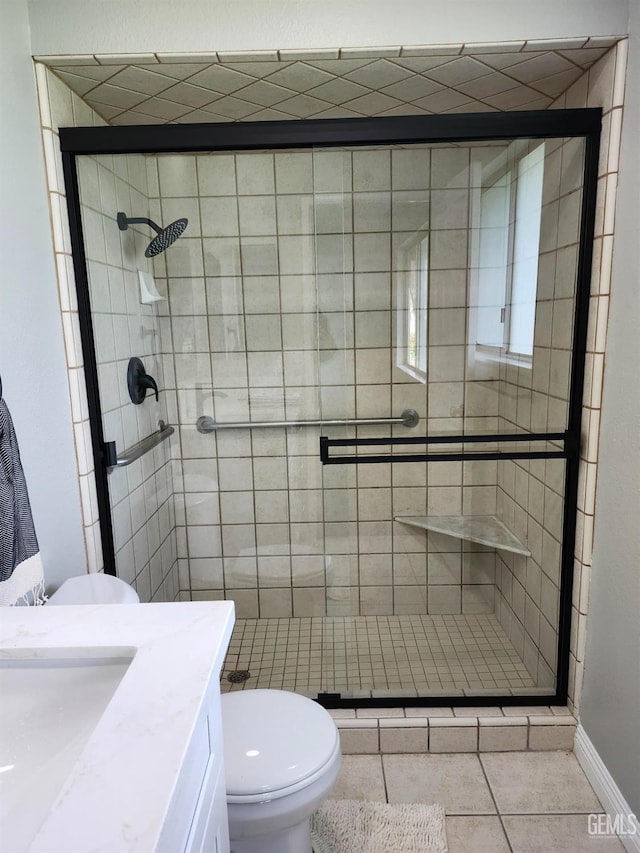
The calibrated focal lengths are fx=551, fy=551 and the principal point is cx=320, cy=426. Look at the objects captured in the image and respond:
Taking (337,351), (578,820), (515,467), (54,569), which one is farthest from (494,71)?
(578,820)

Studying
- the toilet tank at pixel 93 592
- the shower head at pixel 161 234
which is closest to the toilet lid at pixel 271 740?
the toilet tank at pixel 93 592

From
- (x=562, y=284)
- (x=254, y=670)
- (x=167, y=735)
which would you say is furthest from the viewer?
(x=254, y=670)

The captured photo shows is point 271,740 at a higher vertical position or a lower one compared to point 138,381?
lower

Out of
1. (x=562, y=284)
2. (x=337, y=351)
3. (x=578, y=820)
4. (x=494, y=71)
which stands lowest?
(x=578, y=820)

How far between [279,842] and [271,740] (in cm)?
23

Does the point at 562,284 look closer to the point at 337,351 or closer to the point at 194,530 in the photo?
the point at 337,351

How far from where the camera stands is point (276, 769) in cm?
118

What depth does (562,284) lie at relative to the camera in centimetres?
Result: 168

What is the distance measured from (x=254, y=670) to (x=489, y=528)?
101 centimetres

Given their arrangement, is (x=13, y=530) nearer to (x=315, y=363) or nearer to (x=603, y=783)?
(x=315, y=363)

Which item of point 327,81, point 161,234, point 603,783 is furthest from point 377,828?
point 327,81

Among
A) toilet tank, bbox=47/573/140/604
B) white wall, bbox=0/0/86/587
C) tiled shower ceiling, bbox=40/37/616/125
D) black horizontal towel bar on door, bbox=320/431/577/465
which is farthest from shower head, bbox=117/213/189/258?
toilet tank, bbox=47/573/140/604

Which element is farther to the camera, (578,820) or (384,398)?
(384,398)

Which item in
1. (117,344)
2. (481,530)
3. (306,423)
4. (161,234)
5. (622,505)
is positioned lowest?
(481,530)
